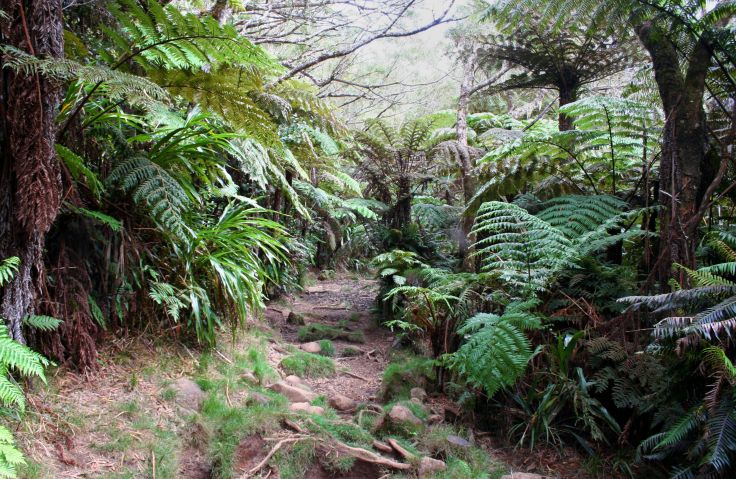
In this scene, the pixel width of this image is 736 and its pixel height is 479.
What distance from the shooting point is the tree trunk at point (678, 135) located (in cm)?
229

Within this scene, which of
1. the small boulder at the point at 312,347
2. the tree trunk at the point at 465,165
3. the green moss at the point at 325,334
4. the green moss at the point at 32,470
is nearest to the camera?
the green moss at the point at 32,470

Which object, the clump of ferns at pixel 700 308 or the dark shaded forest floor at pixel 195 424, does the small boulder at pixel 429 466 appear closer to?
the dark shaded forest floor at pixel 195 424

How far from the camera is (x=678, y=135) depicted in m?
2.42

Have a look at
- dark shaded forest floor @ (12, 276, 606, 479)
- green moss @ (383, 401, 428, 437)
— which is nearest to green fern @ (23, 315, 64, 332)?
dark shaded forest floor @ (12, 276, 606, 479)

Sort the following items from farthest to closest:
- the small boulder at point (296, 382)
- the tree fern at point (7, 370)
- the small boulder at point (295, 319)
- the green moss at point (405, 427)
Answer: the small boulder at point (295, 319) < the small boulder at point (296, 382) < the green moss at point (405, 427) < the tree fern at point (7, 370)

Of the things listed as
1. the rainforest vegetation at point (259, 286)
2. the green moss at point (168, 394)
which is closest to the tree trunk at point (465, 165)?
the rainforest vegetation at point (259, 286)

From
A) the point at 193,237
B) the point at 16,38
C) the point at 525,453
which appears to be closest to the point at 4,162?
the point at 16,38

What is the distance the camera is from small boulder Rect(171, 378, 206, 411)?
225 centimetres

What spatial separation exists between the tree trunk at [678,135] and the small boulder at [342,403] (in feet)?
5.86

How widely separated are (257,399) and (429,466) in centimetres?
98

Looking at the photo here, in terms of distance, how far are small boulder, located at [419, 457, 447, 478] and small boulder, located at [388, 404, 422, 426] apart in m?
0.28

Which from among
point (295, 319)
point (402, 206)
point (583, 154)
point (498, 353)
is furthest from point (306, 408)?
point (402, 206)

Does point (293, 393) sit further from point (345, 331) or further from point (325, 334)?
point (345, 331)

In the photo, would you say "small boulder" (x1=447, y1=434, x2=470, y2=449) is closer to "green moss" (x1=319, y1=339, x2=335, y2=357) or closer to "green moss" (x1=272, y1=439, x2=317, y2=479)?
"green moss" (x1=272, y1=439, x2=317, y2=479)
